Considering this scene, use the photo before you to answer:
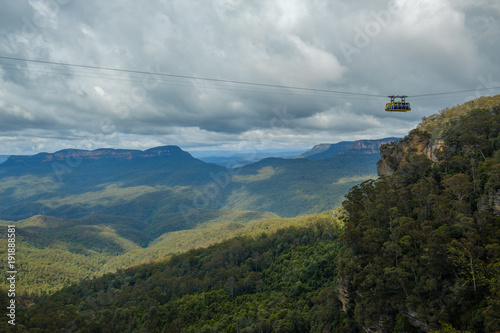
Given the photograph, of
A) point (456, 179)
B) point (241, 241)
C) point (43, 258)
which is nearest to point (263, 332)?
point (456, 179)

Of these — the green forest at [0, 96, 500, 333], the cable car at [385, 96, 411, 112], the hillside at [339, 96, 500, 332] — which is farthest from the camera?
the cable car at [385, 96, 411, 112]

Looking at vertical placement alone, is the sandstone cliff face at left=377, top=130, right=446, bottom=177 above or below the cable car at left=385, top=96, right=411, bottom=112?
below

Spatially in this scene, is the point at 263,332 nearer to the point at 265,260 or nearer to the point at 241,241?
the point at 265,260

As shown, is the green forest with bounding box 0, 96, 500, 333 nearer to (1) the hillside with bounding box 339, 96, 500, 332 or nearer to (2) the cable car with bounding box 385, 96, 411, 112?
(1) the hillside with bounding box 339, 96, 500, 332

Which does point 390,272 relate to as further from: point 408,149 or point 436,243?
point 408,149

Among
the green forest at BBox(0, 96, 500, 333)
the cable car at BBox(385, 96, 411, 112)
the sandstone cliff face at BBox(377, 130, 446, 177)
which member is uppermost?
the cable car at BBox(385, 96, 411, 112)

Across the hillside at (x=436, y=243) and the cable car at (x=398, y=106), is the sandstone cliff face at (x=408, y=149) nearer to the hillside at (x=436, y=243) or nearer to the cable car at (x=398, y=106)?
the hillside at (x=436, y=243)

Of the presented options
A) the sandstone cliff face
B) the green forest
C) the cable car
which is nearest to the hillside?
the green forest

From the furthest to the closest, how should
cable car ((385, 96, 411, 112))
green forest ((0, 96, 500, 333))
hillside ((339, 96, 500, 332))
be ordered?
cable car ((385, 96, 411, 112)), green forest ((0, 96, 500, 333)), hillside ((339, 96, 500, 332))

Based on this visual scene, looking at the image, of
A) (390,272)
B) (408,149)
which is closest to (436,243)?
(390,272)
